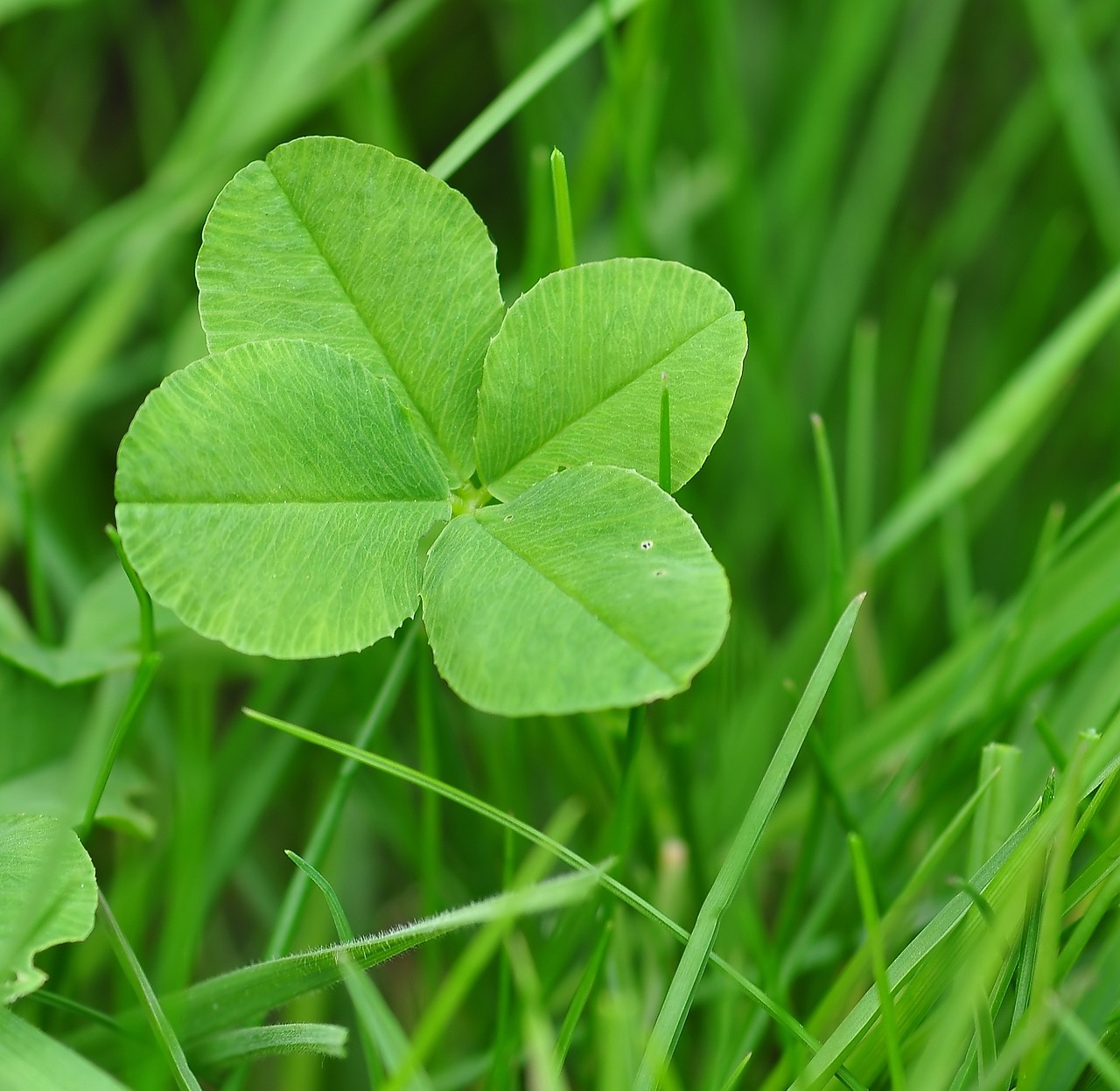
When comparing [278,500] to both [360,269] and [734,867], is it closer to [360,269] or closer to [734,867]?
[360,269]

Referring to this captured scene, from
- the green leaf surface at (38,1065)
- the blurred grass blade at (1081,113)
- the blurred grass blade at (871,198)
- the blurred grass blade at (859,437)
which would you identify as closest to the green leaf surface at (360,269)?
the green leaf surface at (38,1065)

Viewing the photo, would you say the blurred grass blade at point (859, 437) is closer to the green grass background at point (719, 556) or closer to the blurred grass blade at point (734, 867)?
the green grass background at point (719, 556)

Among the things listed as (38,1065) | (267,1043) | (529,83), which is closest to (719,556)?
(529,83)

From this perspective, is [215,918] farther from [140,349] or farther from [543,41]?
[543,41]

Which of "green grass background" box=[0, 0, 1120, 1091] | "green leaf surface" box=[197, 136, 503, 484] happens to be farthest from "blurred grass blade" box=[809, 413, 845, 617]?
"green leaf surface" box=[197, 136, 503, 484]

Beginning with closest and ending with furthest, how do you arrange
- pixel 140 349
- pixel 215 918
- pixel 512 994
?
pixel 512 994
pixel 215 918
pixel 140 349

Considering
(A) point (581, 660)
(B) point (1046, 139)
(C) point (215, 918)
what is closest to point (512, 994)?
(C) point (215, 918)
